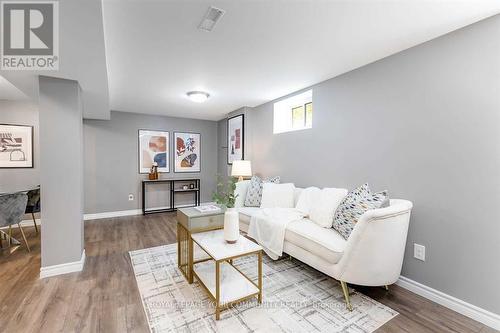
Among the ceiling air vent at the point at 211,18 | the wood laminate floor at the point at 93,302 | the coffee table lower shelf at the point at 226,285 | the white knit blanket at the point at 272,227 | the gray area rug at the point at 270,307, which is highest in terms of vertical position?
the ceiling air vent at the point at 211,18

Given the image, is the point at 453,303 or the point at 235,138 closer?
the point at 453,303

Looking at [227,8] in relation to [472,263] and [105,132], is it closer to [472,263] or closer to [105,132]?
[472,263]

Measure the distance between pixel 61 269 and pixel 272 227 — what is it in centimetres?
232

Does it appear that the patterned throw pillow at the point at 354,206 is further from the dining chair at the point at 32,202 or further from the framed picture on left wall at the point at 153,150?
the dining chair at the point at 32,202

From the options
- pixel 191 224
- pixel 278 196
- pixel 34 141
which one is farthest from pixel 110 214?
pixel 278 196

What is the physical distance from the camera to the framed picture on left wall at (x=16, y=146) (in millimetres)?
3900

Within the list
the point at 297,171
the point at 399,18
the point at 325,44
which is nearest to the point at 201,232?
the point at 297,171

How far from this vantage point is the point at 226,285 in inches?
78.2

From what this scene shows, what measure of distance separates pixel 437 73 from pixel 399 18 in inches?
25.8

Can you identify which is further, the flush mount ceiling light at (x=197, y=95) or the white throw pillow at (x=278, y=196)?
the flush mount ceiling light at (x=197, y=95)

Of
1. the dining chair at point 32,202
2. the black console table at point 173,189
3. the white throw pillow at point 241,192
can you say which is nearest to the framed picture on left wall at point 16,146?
the dining chair at point 32,202

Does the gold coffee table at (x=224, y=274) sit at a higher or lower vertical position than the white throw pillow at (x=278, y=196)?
lower

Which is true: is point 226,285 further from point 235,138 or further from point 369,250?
point 235,138

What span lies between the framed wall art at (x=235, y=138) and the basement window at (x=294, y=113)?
0.87m
